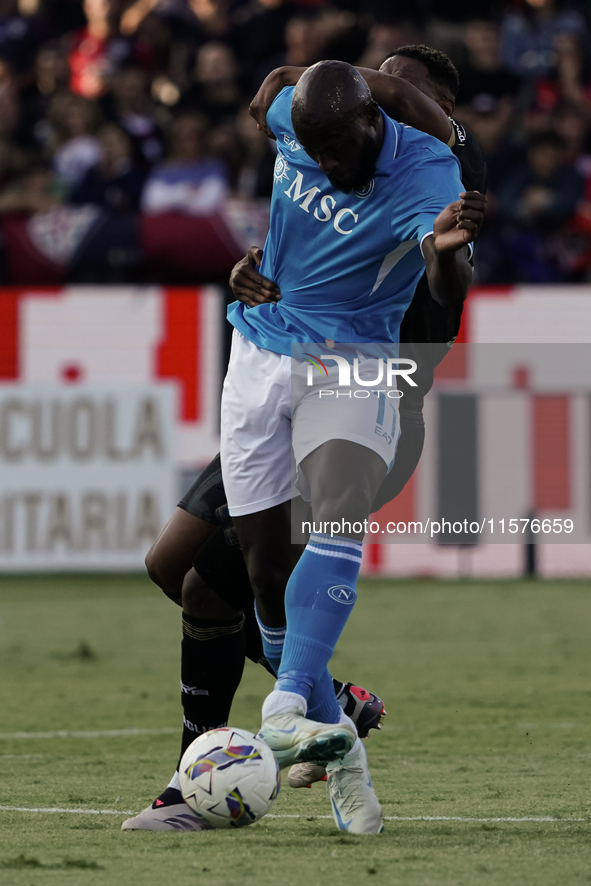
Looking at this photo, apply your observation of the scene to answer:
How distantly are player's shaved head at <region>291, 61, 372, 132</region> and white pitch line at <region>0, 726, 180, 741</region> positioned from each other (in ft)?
9.21

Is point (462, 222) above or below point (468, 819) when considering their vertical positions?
above

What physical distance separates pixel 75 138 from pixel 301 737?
411 inches

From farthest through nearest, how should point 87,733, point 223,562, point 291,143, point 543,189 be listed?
point 543,189, point 87,733, point 223,562, point 291,143

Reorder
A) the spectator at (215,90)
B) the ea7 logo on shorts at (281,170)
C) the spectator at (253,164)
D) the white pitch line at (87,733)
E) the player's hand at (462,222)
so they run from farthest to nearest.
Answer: the spectator at (215,90)
the spectator at (253,164)
the white pitch line at (87,733)
the ea7 logo on shorts at (281,170)
the player's hand at (462,222)

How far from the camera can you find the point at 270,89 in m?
4.29

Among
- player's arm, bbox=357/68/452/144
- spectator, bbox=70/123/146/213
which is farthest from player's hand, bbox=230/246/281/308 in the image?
spectator, bbox=70/123/146/213

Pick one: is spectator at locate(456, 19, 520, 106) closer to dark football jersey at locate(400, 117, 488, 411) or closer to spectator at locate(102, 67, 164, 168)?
spectator at locate(102, 67, 164, 168)

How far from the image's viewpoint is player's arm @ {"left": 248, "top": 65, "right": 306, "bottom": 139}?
14.0 ft

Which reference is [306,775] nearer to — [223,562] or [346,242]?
[223,562]

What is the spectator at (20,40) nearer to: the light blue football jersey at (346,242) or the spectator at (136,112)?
the spectator at (136,112)

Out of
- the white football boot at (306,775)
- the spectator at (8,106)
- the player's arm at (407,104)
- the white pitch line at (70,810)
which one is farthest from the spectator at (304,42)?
the white pitch line at (70,810)

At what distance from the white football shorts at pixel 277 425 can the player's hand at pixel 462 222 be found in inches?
20.2

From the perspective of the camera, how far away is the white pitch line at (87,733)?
551 centimetres

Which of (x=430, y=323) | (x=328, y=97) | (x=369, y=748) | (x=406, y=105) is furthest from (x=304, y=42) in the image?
(x=328, y=97)
